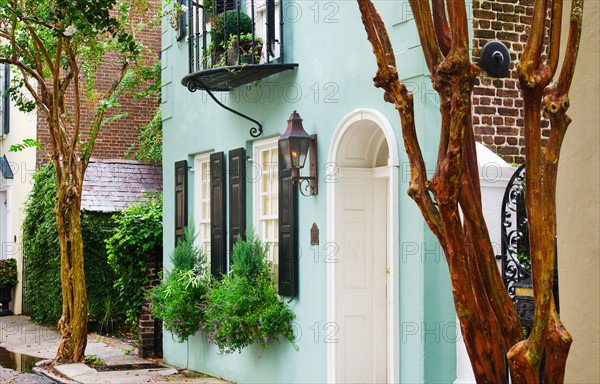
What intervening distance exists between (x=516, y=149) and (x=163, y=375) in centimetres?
589

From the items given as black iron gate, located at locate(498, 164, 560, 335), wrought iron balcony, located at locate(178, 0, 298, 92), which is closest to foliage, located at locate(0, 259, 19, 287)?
wrought iron balcony, located at locate(178, 0, 298, 92)

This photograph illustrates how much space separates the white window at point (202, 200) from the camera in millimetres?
12602

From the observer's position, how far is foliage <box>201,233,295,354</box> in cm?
1023

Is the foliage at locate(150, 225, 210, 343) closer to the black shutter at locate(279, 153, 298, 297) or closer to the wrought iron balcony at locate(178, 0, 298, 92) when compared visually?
the black shutter at locate(279, 153, 298, 297)

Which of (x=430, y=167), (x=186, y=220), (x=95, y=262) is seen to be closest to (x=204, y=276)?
(x=186, y=220)

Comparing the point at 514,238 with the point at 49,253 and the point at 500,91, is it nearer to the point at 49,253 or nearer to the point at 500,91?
the point at 500,91

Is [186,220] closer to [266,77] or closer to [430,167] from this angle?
[266,77]

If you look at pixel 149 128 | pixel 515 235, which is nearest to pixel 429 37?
pixel 515 235

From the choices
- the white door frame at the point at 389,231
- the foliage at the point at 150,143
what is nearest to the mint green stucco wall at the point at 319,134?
the white door frame at the point at 389,231

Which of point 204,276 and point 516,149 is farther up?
point 516,149

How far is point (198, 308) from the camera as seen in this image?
11.7 m

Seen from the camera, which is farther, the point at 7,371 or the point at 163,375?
→ the point at 7,371

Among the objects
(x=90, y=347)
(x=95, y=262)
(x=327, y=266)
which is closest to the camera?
(x=327, y=266)

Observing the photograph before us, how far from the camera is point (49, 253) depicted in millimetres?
18578
